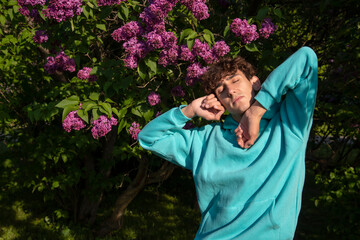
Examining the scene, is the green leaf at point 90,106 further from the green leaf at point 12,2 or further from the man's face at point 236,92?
the green leaf at point 12,2

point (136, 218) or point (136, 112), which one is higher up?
point (136, 112)

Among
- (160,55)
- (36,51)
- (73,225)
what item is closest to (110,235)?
(73,225)

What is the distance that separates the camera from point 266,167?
1502 millimetres

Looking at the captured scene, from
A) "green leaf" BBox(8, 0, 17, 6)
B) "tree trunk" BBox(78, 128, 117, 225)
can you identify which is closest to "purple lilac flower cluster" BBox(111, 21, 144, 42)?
"green leaf" BBox(8, 0, 17, 6)

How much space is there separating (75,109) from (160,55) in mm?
682

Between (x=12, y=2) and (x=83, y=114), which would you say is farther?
(x=12, y=2)

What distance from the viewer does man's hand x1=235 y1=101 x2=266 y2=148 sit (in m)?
1.42

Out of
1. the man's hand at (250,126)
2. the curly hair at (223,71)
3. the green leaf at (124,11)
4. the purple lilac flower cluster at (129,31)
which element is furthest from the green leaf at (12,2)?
the man's hand at (250,126)

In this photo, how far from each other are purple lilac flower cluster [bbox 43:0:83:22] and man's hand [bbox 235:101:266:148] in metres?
1.34

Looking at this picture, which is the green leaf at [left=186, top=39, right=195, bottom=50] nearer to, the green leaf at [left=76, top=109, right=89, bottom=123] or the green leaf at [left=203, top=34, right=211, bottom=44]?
the green leaf at [left=203, top=34, right=211, bottom=44]

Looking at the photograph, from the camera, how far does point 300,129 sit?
4.81 ft

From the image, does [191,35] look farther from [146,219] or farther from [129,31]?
[146,219]

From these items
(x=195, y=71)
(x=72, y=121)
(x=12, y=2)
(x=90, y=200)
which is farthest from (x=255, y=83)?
(x=90, y=200)

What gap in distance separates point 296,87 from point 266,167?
364 mm
